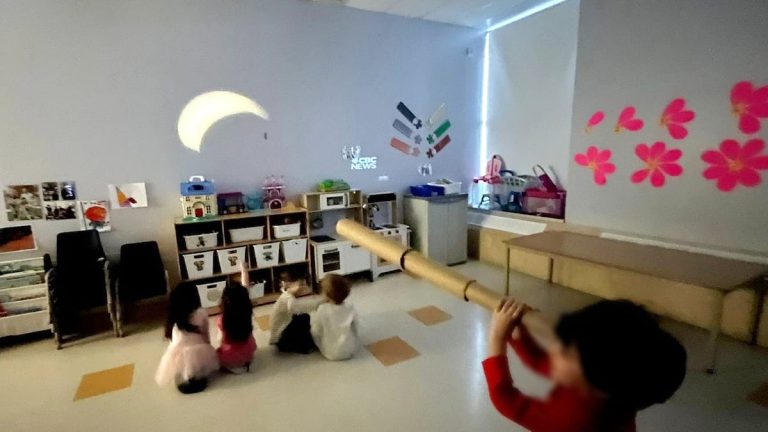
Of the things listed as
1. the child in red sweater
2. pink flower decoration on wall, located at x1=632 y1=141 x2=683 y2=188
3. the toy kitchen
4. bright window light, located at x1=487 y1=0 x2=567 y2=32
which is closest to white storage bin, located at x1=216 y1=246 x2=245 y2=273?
the toy kitchen

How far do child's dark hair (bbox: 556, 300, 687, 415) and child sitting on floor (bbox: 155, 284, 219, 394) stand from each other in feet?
7.52

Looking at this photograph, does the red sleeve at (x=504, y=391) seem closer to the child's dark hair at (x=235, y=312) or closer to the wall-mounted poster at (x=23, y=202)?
the child's dark hair at (x=235, y=312)

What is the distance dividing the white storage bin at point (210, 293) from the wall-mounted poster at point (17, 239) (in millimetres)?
1266

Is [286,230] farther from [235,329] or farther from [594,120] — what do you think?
[594,120]

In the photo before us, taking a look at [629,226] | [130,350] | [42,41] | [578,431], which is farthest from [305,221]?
[578,431]

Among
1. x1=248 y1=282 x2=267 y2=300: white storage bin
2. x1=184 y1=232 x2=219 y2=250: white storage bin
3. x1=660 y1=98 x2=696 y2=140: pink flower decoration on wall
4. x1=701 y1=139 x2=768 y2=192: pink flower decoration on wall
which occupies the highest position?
x1=660 y1=98 x2=696 y2=140: pink flower decoration on wall

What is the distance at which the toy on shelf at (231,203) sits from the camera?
3.42 meters

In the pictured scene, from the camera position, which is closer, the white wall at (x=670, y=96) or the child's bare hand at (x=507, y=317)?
the child's bare hand at (x=507, y=317)

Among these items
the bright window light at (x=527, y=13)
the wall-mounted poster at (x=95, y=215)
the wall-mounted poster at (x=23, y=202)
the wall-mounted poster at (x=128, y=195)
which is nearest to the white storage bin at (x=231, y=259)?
the wall-mounted poster at (x=128, y=195)

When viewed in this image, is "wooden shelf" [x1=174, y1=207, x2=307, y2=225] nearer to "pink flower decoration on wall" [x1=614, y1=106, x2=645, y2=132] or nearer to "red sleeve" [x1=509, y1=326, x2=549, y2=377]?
"pink flower decoration on wall" [x1=614, y1=106, x2=645, y2=132]

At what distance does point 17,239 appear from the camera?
2902 mm

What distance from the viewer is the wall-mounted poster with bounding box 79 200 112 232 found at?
3.06 meters

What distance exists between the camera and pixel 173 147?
10.7 feet

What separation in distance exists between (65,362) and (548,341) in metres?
3.27
